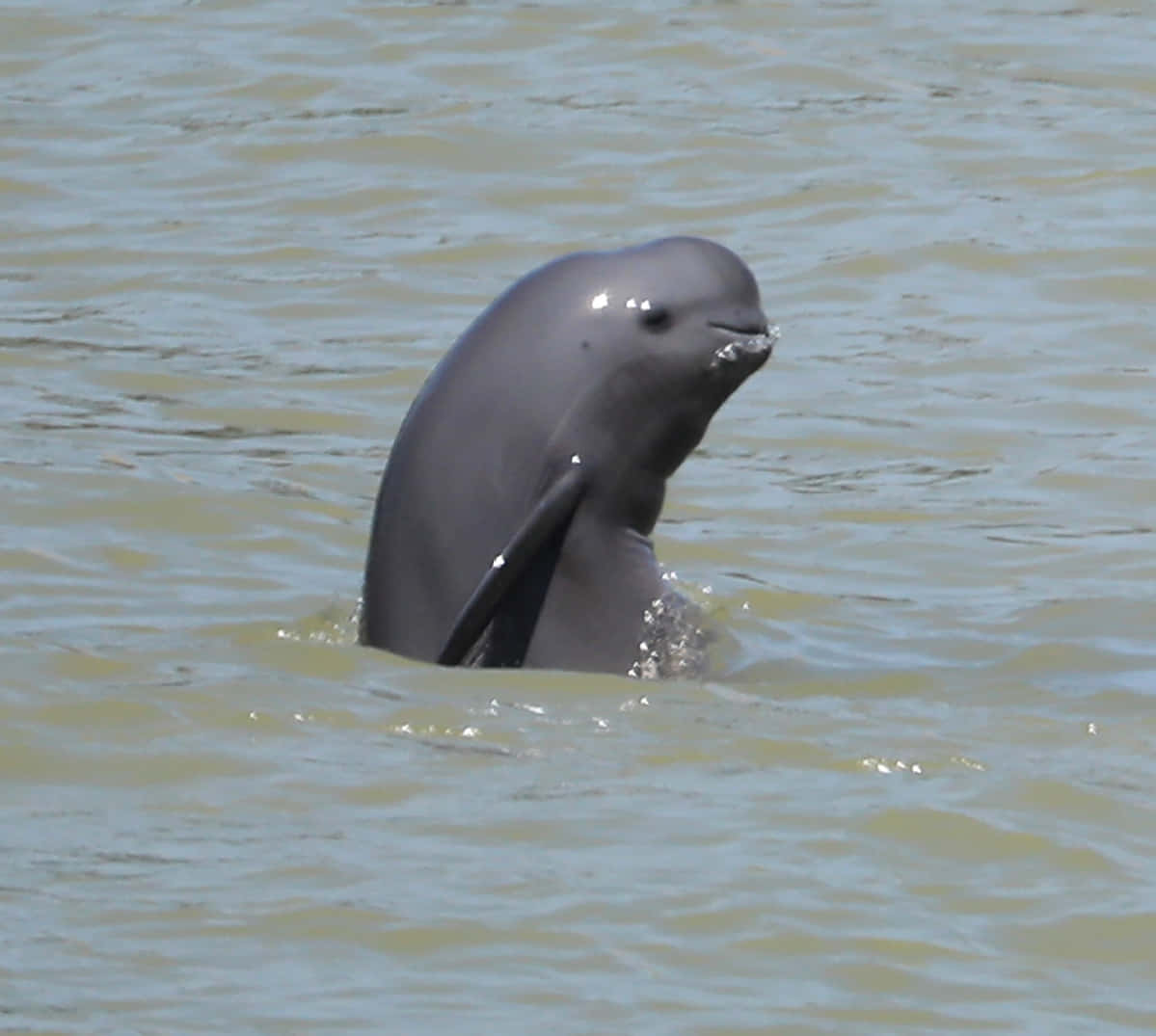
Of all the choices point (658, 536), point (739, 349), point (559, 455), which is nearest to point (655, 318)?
point (739, 349)

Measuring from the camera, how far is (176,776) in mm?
7227

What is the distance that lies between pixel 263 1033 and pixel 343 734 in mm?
2002

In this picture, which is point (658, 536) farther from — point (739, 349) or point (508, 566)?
point (508, 566)

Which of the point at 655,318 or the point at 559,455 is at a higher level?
the point at 655,318

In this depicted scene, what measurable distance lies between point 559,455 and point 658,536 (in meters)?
2.51

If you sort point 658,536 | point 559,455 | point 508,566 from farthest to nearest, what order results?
point 658,536, point 559,455, point 508,566

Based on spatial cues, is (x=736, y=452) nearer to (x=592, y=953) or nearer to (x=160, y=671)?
(x=160, y=671)

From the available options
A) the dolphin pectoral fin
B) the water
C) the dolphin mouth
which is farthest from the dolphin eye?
the water

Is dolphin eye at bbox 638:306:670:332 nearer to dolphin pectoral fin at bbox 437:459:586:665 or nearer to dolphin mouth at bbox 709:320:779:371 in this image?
dolphin mouth at bbox 709:320:779:371

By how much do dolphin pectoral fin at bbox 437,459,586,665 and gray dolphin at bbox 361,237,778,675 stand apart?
0.03 ft

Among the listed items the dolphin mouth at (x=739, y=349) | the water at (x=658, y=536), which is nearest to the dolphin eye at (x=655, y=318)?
the dolphin mouth at (x=739, y=349)

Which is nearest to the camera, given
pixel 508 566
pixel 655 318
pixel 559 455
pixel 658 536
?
pixel 508 566

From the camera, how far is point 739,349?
330 inches

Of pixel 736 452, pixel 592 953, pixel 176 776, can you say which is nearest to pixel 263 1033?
pixel 592 953
